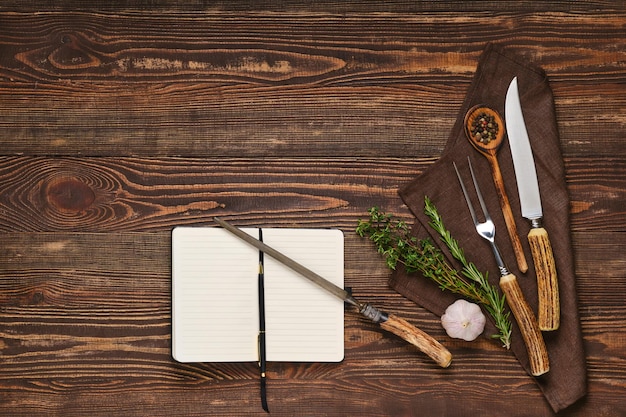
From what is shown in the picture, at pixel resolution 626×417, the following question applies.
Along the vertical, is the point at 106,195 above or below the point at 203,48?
below

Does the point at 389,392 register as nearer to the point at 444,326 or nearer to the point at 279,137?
the point at 444,326

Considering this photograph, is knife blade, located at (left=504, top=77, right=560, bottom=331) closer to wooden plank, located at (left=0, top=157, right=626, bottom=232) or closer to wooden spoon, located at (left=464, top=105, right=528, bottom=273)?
wooden spoon, located at (left=464, top=105, right=528, bottom=273)

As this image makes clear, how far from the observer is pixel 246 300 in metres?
1.48

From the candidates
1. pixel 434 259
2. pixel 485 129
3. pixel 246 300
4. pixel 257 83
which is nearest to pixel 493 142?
pixel 485 129

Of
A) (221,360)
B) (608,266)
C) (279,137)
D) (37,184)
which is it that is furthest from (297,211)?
(608,266)

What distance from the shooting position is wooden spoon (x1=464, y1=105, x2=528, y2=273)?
1.48 metres

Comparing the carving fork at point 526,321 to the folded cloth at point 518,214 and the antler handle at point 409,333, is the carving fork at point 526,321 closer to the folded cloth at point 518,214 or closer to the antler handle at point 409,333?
the folded cloth at point 518,214

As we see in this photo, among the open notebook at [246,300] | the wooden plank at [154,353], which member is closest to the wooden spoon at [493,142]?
the wooden plank at [154,353]

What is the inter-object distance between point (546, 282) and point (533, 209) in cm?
17

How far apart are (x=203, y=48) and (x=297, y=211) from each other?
44 cm

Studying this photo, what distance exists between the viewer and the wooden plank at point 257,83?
1515mm

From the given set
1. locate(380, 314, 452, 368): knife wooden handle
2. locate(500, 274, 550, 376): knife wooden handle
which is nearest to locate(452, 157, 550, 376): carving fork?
locate(500, 274, 550, 376): knife wooden handle

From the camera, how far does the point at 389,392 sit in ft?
4.97

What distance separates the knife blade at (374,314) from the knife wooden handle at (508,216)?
0.27 m
